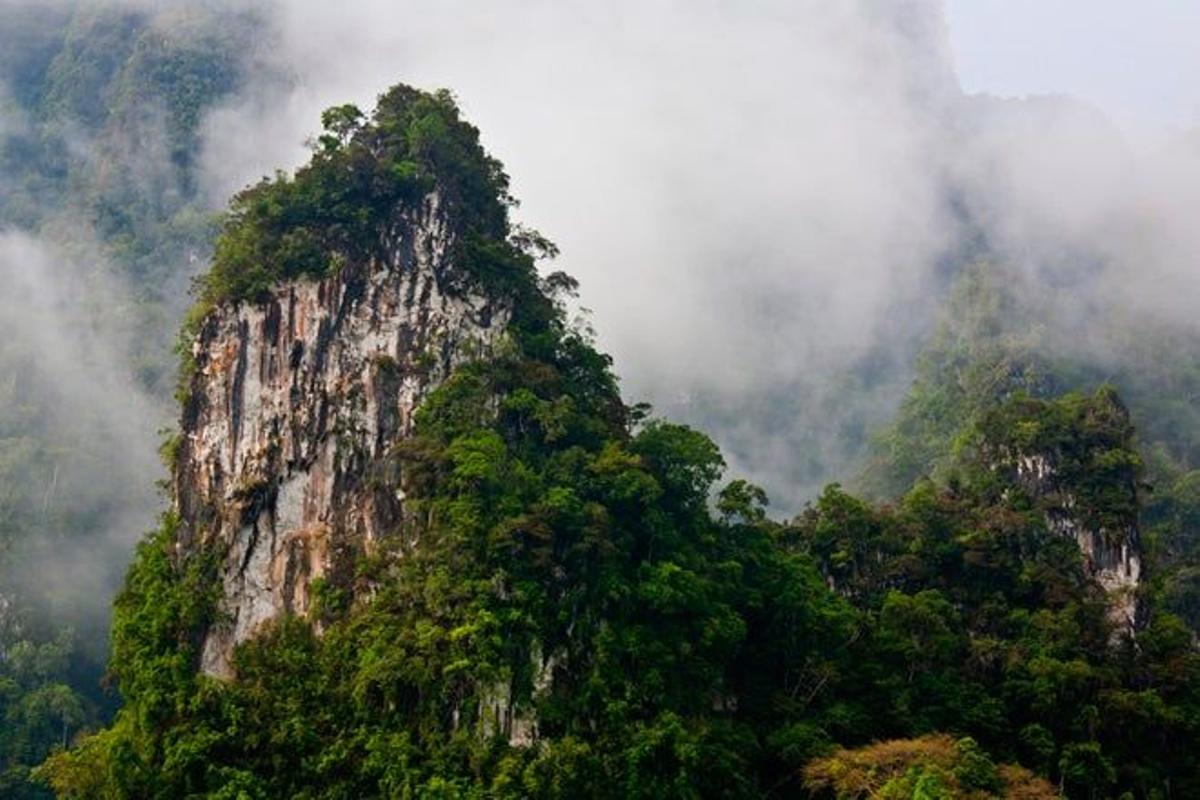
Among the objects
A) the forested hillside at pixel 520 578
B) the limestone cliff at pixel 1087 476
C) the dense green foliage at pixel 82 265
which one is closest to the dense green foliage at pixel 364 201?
the forested hillside at pixel 520 578

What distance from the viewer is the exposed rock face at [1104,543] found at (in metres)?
36.5

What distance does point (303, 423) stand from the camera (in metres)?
32.6

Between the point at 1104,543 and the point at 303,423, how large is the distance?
23.2 metres

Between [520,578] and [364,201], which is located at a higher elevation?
[364,201]

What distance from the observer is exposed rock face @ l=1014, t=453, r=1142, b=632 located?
36500 mm

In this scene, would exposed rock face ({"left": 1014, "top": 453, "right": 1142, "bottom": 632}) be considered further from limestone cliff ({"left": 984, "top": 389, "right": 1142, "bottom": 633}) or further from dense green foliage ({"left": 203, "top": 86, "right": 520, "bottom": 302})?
dense green foliage ({"left": 203, "top": 86, "right": 520, "bottom": 302})

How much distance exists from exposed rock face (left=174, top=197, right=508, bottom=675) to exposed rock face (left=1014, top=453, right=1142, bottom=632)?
17.9 m

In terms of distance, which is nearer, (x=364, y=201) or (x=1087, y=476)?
(x=364, y=201)

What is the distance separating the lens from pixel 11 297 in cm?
8044

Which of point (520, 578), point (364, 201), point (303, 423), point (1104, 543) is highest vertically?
point (364, 201)

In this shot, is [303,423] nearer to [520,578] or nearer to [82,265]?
[520,578]

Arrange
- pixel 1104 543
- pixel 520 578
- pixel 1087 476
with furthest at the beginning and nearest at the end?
pixel 1087 476
pixel 1104 543
pixel 520 578

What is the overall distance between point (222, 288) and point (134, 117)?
6458 cm

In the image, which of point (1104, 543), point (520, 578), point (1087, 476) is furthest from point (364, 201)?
point (1104, 543)
